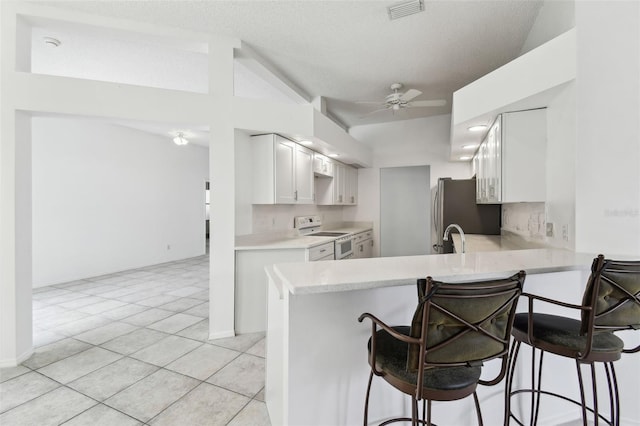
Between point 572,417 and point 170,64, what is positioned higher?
point 170,64

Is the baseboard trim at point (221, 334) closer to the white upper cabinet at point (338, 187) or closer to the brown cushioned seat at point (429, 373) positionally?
the brown cushioned seat at point (429, 373)

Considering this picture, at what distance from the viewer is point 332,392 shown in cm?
132

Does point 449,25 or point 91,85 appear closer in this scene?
point 91,85

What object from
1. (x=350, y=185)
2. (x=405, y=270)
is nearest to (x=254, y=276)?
(x=405, y=270)

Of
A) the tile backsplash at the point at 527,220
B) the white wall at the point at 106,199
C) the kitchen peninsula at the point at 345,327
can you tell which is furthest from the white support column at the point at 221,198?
the tile backsplash at the point at 527,220

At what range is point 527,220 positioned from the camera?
2781mm

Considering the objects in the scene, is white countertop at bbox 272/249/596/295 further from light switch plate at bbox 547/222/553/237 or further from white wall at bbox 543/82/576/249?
light switch plate at bbox 547/222/553/237

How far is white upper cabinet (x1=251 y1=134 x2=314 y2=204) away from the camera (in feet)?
10.7

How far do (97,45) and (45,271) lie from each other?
3.79 metres

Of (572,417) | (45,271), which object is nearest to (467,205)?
(572,417)

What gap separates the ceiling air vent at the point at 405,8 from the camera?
7.80ft

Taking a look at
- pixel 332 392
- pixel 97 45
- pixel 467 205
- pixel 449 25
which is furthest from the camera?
pixel 467 205

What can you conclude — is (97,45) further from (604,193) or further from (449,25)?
(604,193)

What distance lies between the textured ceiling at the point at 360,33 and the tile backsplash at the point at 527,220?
1779 mm
